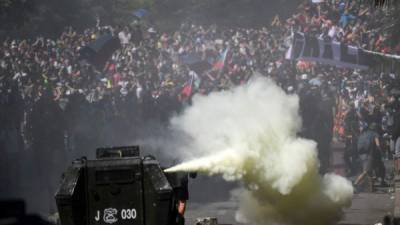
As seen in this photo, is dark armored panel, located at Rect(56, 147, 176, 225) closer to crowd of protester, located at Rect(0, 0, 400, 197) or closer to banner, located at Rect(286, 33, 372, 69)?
crowd of protester, located at Rect(0, 0, 400, 197)

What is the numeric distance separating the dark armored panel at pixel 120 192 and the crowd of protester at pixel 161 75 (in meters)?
11.7

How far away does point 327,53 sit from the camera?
2808 centimetres

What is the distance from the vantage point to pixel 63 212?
42.7ft

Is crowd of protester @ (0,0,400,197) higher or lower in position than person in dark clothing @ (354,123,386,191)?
higher

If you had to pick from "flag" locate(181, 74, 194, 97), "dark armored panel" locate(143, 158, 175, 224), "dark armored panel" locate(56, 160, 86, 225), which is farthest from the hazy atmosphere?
"dark armored panel" locate(56, 160, 86, 225)

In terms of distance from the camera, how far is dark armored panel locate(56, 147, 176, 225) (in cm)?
1315

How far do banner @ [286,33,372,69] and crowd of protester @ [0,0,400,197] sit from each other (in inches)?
7.9

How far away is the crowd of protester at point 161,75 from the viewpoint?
87.0 feet

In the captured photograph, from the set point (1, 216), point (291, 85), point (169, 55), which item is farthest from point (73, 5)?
point (1, 216)

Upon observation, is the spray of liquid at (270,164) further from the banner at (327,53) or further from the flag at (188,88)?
the flag at (188,88)

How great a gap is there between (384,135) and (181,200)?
1012 centimetres

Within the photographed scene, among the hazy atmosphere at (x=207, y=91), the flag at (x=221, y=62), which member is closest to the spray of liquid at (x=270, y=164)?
the hazy atmosphere at (x=207, y=91)

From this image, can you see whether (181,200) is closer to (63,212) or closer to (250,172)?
(250,172)

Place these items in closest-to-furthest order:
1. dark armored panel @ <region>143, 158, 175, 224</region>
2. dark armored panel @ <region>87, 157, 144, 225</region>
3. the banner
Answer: dark armored panel @ <region>143, 158, 175, 224</region>
dark armored panel @ <region>87, 157, 144, 225</region>
the banner
